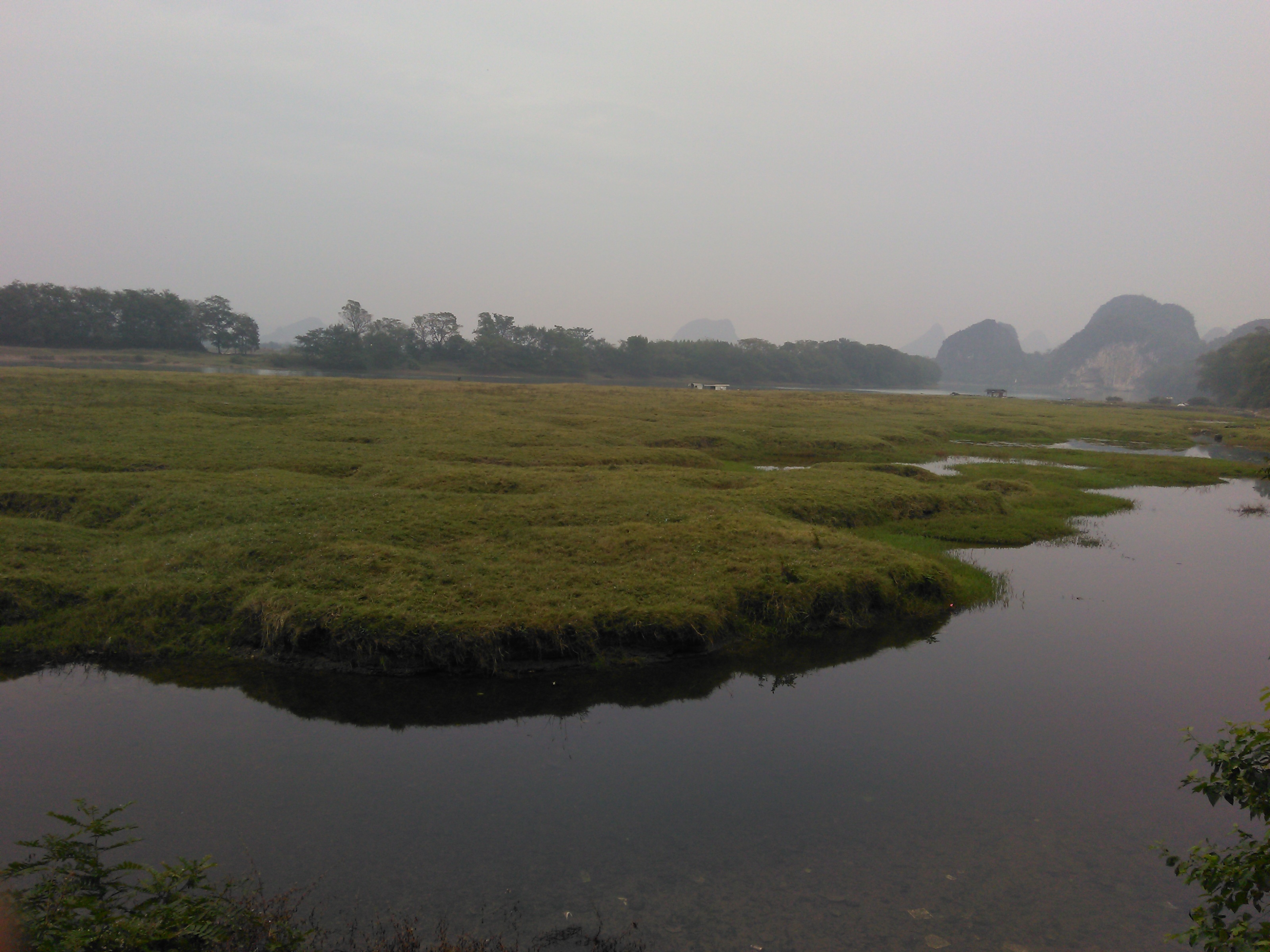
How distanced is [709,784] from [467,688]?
514 cm

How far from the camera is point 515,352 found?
485 ft

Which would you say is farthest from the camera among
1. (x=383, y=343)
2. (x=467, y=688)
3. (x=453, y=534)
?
(x=383, y=343)

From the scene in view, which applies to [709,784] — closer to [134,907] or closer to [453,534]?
[134,907]

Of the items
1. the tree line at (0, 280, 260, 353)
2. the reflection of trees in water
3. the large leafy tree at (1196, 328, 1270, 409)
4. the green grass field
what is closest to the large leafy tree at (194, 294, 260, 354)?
the tree line at (0, 280, 260, 353)

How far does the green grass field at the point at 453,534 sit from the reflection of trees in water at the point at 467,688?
46cm

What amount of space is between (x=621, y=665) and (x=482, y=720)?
321 centimetres

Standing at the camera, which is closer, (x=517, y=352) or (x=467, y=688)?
(x=467, y=688)

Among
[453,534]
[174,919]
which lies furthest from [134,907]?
[453,534]

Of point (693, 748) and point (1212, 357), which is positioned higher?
point (1212, 357)

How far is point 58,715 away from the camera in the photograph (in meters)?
11.7

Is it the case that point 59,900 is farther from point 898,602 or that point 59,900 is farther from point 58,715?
point 898,602

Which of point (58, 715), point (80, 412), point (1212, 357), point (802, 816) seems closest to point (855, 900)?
point (802, 816)

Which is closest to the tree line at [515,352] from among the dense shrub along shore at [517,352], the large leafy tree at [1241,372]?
the dense shrub along shore at [517,352]

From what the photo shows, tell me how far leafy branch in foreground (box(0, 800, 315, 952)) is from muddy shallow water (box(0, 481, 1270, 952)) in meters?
0.75
